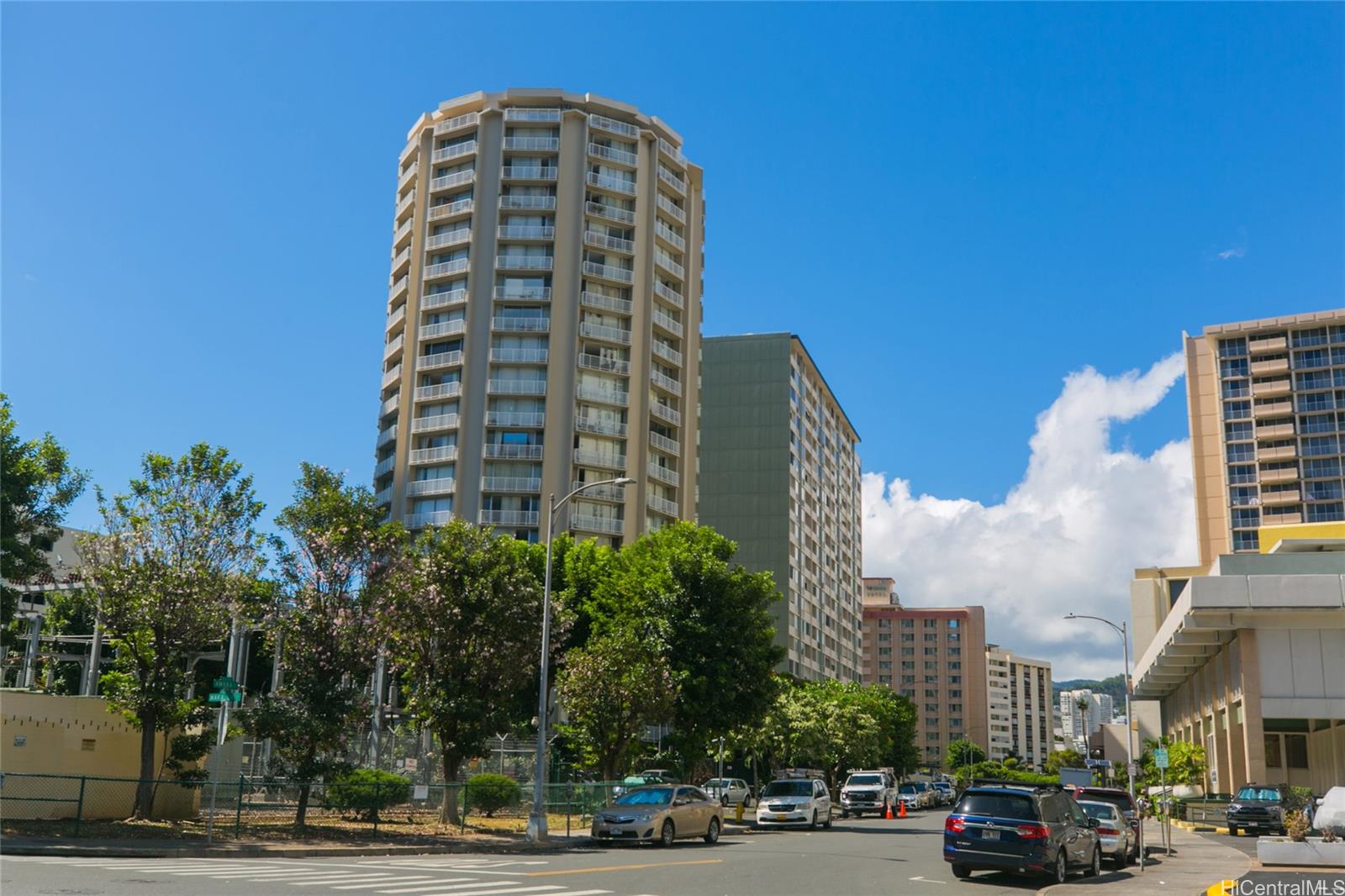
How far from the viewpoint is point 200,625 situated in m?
27.4

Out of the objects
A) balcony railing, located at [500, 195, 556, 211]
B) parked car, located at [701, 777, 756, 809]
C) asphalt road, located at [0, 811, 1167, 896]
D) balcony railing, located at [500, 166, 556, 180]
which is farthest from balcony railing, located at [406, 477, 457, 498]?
asphalt road, located at [0, 811, 1167, 896]

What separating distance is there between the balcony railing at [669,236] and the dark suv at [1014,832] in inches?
2742

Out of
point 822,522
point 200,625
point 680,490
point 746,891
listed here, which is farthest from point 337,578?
point 822,522

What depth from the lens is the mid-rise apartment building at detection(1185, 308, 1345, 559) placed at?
117 meters

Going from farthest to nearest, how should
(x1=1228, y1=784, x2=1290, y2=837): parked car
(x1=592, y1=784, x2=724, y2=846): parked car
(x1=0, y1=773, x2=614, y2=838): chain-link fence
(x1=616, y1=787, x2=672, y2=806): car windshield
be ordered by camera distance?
(x1=1228, y1=784, x2=1290, y2=837): parked car, (x1=616, y1=787, x2=672, y2=806): car windshield, (x1=592, y1=784, x2=724, y2=846): parked car, (x1=0, y1=773, x2=614, y2=838): chain-link fence

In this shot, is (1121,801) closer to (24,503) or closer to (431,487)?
(24,503)

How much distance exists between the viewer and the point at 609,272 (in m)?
84.1

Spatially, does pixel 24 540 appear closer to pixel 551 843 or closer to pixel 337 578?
pixel 337 578

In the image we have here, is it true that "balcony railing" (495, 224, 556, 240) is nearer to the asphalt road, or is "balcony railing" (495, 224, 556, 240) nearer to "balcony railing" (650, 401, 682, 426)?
"balcony railing" (650, 401, 682, 426)

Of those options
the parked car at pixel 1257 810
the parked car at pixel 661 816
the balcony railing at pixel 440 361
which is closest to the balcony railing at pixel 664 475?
the balcony railing at pixel 440 361

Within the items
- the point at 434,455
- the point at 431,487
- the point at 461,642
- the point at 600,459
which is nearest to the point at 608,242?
the point at 600,459

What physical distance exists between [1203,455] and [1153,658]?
5469 centimetres

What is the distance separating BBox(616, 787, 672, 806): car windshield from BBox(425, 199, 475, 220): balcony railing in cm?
6119

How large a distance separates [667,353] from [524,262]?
509 inches
